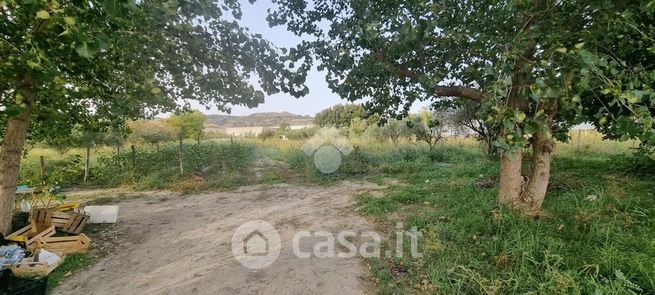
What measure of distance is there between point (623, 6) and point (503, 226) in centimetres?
285

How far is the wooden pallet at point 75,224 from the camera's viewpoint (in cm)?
528

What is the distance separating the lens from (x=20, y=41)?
2.79 metres

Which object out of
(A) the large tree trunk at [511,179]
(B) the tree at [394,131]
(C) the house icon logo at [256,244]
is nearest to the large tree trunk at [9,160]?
(C) the house icon logo at [256,244]

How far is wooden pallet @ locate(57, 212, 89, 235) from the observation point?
208 inches

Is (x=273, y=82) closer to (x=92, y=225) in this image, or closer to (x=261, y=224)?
(x=261, y=224)

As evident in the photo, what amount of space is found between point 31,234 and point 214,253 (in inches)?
115

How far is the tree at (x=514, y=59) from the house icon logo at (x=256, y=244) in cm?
246

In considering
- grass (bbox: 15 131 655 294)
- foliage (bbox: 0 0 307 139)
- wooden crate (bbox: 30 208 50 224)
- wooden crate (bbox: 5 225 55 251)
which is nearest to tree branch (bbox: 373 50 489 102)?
grass (bbox: 15 131 655 294)

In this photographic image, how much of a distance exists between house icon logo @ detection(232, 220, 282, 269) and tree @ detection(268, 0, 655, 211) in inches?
96.8

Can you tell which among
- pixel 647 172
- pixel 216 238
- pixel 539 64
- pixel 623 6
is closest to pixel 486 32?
pixel 623 6

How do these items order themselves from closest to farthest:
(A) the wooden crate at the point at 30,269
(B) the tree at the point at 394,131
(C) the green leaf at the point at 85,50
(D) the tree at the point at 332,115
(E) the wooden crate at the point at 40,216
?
(C) the green leaf at the point at 85,50, (A) the wooden crate at the point at 30,269, (E) the wooden crate at the point at 40,216, (B) the tree at the point at 394,131, (D) the tree at the point at 332,115

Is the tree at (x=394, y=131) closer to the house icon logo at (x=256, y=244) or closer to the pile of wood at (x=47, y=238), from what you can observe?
the house icon logo at (x=256, y=244)

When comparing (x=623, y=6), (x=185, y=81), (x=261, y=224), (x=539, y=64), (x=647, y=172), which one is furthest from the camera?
(x=647, y=172)

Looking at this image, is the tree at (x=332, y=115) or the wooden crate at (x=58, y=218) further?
the tree at (x=332, y=115)
